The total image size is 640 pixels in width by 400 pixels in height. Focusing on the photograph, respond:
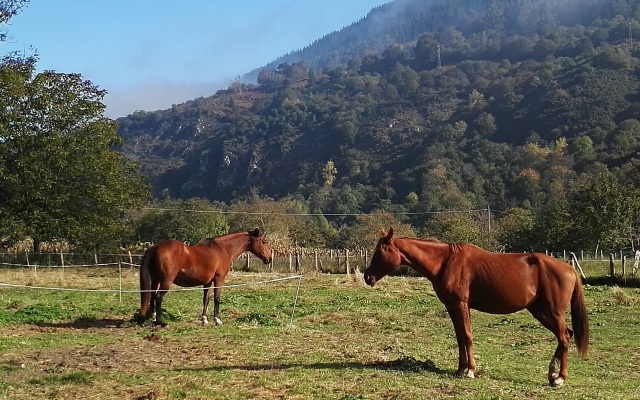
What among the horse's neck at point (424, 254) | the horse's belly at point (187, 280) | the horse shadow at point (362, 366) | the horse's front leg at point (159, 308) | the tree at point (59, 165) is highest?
the tree at point (59, 165)

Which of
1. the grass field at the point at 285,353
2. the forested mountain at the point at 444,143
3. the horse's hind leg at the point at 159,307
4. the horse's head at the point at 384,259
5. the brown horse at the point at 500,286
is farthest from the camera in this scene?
the forested mountain at the point at 444,143

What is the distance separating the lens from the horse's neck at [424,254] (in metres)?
9.94

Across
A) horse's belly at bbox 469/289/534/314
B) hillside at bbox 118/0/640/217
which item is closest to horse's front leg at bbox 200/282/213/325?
horse's belly at bbox 469/289/534/314

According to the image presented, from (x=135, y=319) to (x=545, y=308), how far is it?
346 inches

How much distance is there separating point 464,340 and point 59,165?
29.7 meters

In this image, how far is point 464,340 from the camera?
31.3 feet

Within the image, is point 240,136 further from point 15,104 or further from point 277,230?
point 15,104

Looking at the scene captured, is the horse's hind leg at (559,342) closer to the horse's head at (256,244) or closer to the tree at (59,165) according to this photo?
the horse's head at (256,244)

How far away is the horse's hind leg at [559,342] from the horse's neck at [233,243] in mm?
8314

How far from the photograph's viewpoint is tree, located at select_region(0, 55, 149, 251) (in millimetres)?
33688

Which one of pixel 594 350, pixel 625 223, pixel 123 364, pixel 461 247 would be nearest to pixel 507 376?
pixel 461 247

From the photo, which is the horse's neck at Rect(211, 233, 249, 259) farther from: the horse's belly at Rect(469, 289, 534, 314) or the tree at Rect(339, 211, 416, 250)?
the tree at Rect(339, 211, 416, 250)

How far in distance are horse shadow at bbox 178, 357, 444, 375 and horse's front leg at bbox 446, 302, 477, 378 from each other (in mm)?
304

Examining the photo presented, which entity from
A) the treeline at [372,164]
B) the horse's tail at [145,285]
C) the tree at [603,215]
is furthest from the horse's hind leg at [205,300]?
the tree at [603,215]
